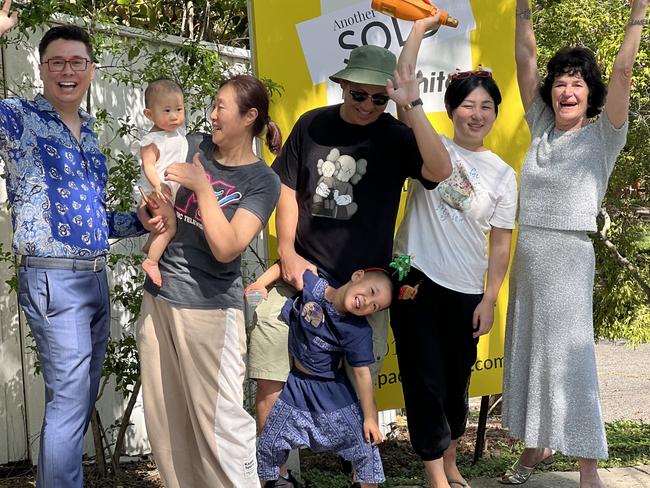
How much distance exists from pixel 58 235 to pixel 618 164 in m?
4.48

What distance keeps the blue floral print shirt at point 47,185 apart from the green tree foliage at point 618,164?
3791mm

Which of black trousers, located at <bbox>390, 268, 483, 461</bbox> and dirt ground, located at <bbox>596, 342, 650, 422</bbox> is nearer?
black trousers, located at <bbox>390, 268, 483, 461</bbox>

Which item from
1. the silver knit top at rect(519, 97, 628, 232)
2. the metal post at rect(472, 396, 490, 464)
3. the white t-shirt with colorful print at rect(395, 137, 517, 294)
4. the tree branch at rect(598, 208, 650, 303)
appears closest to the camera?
the white t-shirt with colorful print at rect(395, 137, 517, 294)

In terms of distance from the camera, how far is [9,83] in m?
4.94

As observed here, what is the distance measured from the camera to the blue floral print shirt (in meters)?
3.64

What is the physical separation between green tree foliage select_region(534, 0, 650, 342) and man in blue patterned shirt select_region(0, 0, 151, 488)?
149 inches

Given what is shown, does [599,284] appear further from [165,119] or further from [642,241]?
[165,119]

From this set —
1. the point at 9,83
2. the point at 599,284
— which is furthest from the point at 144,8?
the point at 599,284

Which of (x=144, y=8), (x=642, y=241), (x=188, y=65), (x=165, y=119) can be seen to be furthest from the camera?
(x=642, y=241)

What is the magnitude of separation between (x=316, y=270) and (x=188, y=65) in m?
1.31

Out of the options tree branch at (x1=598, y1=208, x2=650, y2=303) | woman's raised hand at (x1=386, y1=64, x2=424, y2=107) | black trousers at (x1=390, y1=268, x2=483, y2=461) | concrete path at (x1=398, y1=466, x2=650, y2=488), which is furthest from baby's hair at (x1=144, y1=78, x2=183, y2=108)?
tree branch at (x1=598, y1=208, x2=650, y2=303)

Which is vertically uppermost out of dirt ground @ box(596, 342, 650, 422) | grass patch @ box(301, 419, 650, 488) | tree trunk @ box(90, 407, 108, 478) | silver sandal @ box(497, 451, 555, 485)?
tree trunk @ box(90, 407, 108, 478)

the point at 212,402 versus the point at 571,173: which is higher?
the point at 571,173

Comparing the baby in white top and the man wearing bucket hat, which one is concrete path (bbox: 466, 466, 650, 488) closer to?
the man wearing bucket hat
